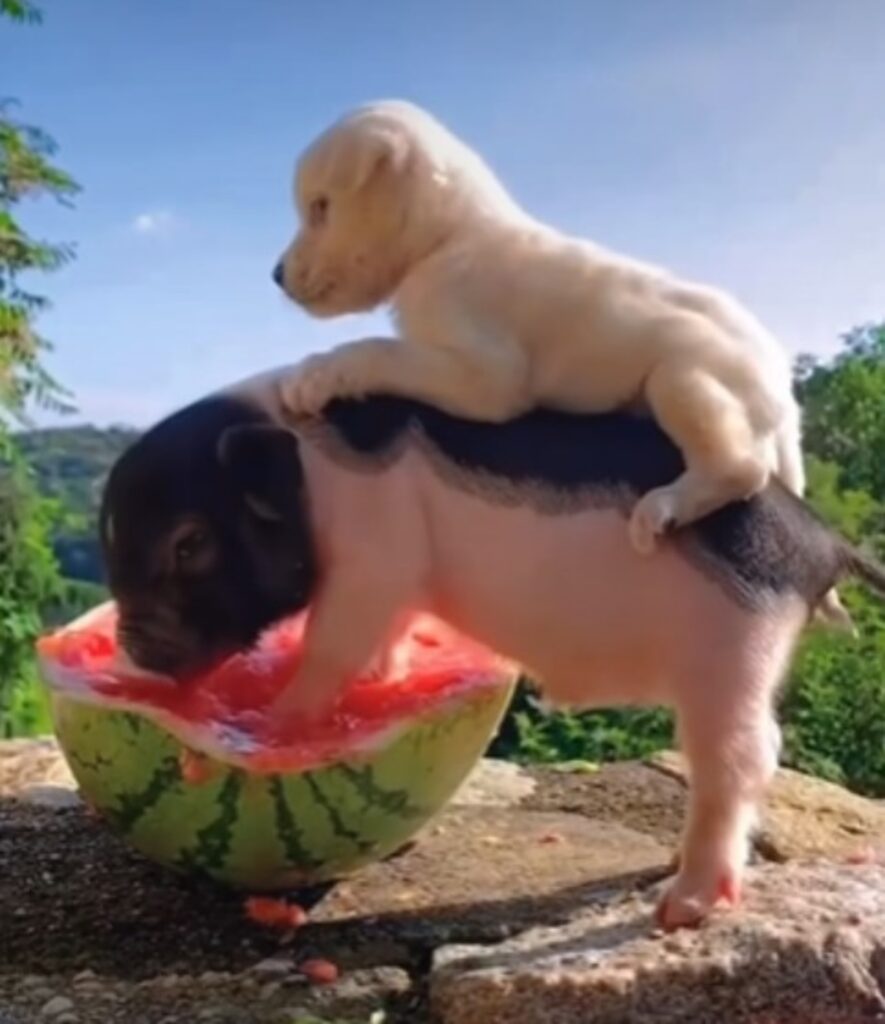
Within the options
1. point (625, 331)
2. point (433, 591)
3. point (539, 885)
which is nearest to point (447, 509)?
point (433, 591)

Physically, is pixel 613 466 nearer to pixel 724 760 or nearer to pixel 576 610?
pixel 576 610

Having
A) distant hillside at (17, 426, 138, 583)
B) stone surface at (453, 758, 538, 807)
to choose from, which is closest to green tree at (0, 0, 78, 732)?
distant hillside at (17, 426, 138, 583)

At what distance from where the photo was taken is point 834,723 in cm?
418

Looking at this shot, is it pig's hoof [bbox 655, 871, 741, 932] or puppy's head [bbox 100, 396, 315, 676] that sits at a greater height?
puppy's head [bbox 100, 396, 315, 676]

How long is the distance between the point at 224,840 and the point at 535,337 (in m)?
0.60

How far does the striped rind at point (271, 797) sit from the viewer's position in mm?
1771

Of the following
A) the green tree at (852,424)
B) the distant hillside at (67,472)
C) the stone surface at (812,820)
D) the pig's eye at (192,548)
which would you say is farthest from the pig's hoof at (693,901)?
the green tree at (852,424)

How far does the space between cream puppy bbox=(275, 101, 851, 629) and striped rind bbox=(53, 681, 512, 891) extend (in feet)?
1.16

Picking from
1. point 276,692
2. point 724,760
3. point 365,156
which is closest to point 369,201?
point 365,156

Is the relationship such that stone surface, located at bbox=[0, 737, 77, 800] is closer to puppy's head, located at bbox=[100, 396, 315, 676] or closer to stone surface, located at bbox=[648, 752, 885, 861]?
puppy's head, located at bbox=[100, 396, 315, 676]

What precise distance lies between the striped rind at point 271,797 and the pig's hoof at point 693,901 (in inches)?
11.8

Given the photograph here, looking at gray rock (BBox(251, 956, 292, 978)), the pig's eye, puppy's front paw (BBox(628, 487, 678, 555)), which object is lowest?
gray rock (BBox(251, 956, 292, 978))

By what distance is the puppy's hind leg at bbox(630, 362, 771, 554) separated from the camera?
1586 millimetres

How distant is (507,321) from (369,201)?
0.19 meters
